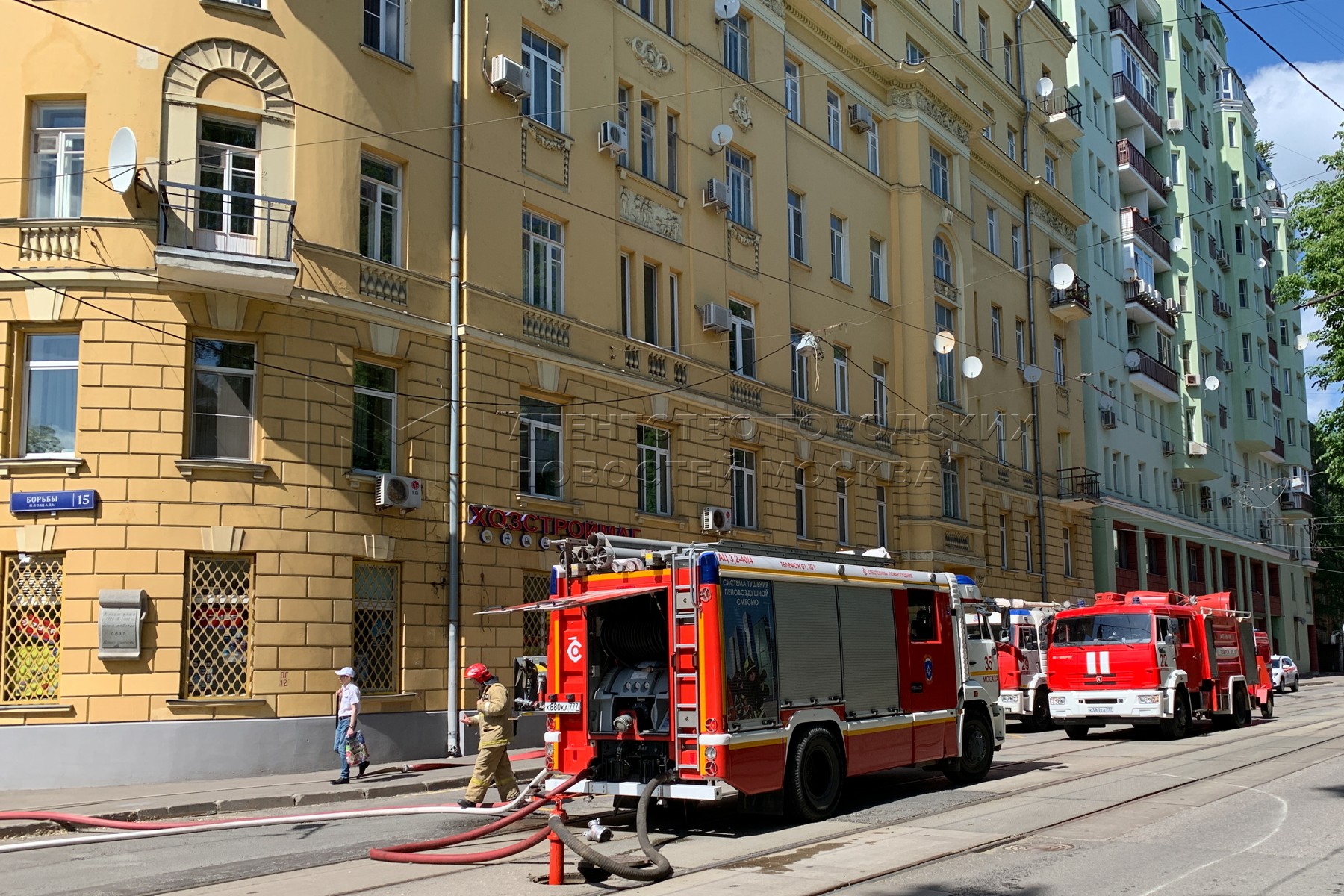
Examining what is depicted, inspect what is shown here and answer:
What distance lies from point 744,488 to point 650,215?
6609 mm

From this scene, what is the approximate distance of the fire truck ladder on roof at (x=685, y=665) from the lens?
1212 centimetres

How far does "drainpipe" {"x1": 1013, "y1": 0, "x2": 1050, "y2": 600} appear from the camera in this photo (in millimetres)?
43000

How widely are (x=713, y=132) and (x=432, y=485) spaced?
37.2 feet

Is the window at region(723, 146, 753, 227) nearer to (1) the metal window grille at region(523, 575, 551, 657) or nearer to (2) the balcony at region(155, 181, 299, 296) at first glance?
(1) the metal window grille at region(523, 575, 551, 657)

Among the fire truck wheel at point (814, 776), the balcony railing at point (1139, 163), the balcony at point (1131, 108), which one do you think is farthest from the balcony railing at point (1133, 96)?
the fire truck wheel at point (814, 776)

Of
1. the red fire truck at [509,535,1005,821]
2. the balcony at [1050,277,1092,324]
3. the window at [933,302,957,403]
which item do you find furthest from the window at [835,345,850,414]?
the red fire truck at [509,535,1005,821]

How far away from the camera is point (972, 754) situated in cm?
1647

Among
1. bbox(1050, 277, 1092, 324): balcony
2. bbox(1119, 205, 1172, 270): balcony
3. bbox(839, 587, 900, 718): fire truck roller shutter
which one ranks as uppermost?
bbox(1119, 205, 1172, 270): balcony

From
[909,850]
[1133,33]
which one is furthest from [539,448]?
[1133,33]

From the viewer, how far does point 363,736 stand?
19.5 meters

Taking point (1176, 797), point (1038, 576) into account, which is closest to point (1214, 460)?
point (1038, 576)

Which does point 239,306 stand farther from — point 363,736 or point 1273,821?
point 1273,821

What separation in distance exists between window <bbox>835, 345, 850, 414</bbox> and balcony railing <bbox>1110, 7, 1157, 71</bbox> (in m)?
29.6

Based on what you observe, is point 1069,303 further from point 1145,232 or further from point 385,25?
point 385,25
